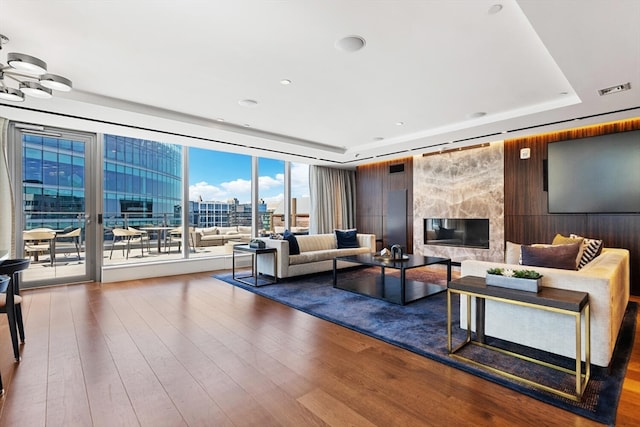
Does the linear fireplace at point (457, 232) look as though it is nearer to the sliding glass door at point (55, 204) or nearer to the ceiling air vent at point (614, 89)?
the ceiling air vent at point (614, 89)

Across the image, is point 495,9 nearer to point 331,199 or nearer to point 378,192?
point 378,192

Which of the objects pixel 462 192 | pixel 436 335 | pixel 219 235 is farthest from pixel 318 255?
pixel 462 192

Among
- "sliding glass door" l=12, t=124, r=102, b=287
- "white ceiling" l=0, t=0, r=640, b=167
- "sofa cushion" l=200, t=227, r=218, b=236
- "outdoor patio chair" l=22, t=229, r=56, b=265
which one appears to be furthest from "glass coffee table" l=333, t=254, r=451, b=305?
"outdoor patio chair" l=22, t=229, r=56, b=265

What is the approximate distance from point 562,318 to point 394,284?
2.51 m

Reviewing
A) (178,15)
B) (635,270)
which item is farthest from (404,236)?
(178,15)

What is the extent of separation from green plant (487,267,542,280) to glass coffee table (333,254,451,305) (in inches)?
53.5

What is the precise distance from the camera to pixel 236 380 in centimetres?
212

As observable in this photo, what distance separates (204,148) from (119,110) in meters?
2.37

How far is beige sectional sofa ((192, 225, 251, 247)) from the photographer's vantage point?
6348 mm

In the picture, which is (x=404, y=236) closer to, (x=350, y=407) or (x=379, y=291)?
(x=379, y=291)

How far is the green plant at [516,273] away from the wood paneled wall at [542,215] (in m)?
3.54

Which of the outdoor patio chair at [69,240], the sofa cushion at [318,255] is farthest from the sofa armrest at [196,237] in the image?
the sofa cushion at [318,255]

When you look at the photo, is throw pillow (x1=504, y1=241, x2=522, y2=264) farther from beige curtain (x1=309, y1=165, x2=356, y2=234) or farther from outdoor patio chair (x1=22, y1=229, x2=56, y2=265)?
outdoor patio chair (x1=22, y1=229, x2=56, y2=265)

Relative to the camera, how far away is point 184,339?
2799 millimetres
